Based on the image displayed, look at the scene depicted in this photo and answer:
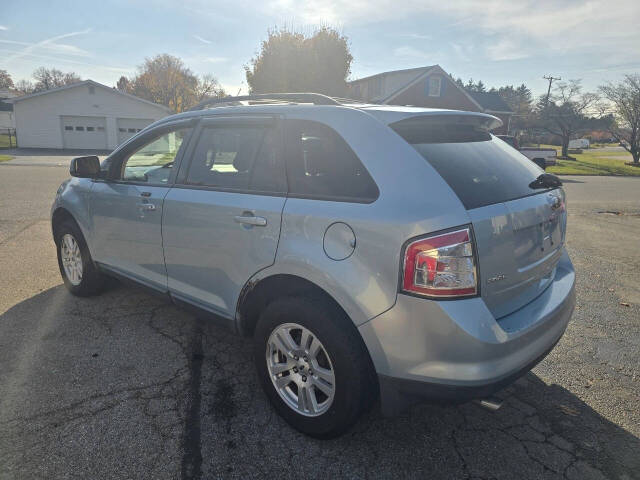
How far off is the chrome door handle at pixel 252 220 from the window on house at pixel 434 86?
3395cm

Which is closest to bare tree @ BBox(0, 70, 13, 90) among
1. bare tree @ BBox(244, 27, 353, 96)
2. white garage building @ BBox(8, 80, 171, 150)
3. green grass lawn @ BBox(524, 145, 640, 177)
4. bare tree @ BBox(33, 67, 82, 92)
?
bare tree @ BBox(33, 67, 82, 92)

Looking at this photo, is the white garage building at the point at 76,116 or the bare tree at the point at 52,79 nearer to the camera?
the white garage building at the point at 76,116

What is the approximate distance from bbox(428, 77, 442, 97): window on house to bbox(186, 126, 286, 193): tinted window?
33.4 metres

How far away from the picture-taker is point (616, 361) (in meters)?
3.38

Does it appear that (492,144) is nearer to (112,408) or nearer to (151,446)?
(151,446)

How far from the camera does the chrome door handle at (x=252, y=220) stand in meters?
2.48

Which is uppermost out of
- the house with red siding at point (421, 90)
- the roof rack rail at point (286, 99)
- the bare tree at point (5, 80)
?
the bare tree at point (5, 80)

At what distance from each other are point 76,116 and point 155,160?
1378 inches

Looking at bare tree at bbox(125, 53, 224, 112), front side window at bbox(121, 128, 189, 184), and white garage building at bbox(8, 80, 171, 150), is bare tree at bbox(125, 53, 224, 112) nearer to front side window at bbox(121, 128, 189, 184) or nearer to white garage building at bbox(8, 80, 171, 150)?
white garage building at bbox(8, 80, 171, 150)

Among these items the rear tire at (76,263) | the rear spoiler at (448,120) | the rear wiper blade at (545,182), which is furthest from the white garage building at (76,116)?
the rear wiper blade at (545,182)

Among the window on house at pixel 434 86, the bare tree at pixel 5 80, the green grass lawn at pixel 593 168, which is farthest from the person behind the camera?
the bare tree at pixel 5 80

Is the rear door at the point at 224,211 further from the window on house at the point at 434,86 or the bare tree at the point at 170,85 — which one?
the bare tree at the point at 170,85

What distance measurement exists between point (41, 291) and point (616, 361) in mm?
5287

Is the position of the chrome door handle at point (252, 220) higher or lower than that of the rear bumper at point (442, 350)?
higher
